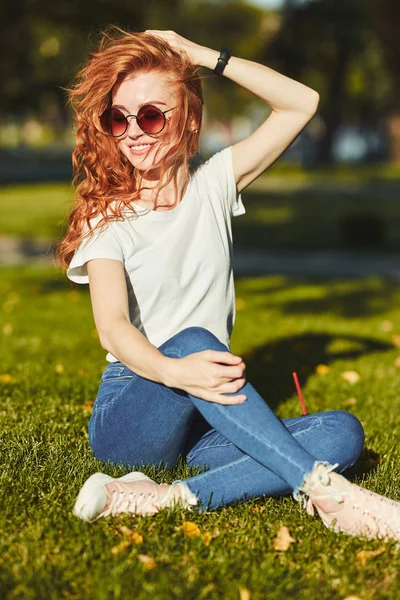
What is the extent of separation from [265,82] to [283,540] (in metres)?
1.71

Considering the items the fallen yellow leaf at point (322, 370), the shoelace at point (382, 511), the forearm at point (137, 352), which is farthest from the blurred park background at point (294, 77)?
the fallen yellow leaf at point (322, 370)

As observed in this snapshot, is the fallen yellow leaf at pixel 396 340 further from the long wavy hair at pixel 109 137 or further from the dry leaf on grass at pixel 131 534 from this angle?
the dry leaf on grass at pixel 131 534

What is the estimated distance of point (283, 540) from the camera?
116 inches

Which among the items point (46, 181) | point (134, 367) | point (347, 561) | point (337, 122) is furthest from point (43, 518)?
point (337, 122)

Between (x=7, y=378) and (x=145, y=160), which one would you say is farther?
(x=7, y=378)

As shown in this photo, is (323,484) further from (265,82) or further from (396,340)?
(396,340)

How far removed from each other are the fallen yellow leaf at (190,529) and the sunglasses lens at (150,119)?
1410mm

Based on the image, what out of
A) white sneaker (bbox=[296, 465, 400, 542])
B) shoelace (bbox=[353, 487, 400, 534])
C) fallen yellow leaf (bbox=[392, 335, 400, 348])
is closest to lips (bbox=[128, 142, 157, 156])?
white sneaker (bbox=[296, 465, 400, 542])

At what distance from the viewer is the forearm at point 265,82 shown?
3.43 metres

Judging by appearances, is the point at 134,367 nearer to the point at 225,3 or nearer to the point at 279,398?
the point at 279,398

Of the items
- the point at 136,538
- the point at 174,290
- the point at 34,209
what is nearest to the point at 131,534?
the point at 136,538

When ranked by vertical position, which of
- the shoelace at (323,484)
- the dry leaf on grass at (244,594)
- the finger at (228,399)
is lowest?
the dry leaf on grass at (244,594)

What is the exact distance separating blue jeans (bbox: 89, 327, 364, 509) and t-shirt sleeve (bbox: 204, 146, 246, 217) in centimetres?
72

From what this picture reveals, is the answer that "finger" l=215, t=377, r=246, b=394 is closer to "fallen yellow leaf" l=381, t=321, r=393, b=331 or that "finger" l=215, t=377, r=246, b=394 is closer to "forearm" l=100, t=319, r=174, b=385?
"forearm" l=100, t=319, r=174, b=385
